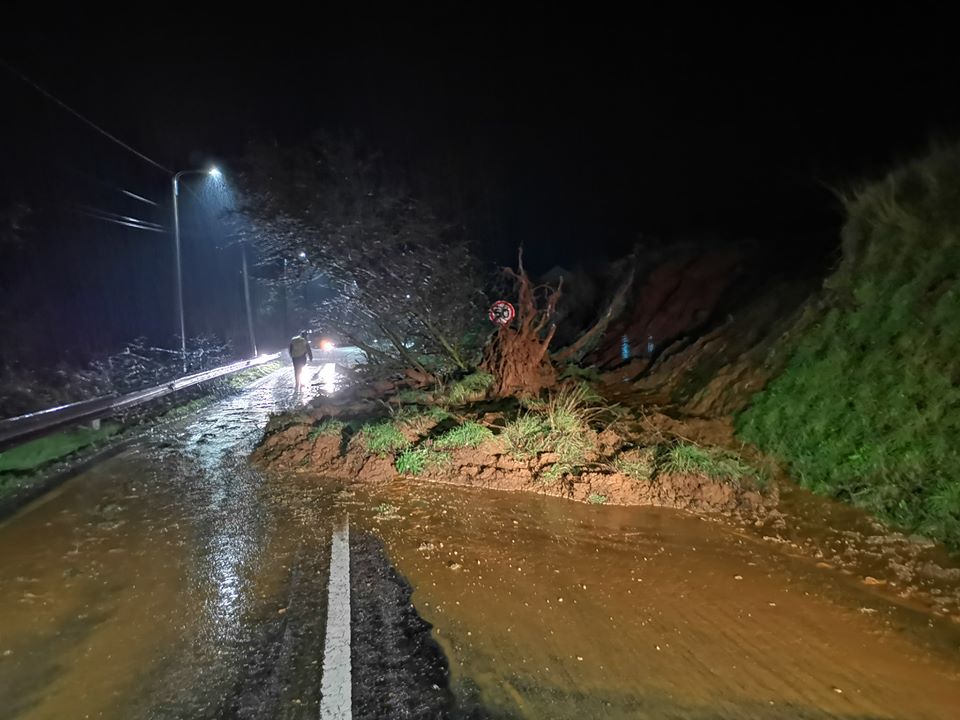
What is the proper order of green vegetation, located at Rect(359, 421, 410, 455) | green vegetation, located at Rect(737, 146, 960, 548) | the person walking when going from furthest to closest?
1. the person walking
2. green vegetation, located at Rect(359, 421, 410, 455)
3. green vegetation, located at Rect(737, 146, 960, 548)

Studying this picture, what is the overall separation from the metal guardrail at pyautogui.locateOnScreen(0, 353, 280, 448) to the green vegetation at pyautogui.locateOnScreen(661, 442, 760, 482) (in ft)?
29.6

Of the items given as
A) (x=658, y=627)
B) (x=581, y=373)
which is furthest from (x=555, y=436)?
(x=581, y=373)

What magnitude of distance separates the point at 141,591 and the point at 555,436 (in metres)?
5.02

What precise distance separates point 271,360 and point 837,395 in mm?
25193

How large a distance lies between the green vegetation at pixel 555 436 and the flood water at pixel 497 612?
2.83 feet

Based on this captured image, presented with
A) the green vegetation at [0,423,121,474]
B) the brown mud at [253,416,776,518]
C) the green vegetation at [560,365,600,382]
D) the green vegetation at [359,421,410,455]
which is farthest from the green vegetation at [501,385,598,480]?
the green vegetation at [0,423,121,474]

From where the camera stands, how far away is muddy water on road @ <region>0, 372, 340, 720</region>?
3645mm

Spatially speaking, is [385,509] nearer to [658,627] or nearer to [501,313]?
[658,627]

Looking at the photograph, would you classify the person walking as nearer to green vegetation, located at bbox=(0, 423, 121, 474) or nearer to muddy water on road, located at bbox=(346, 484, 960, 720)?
green vegetation, located at bbox=(0, 423, 121, 474)

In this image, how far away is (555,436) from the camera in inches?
324

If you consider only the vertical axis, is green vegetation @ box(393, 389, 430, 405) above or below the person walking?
below

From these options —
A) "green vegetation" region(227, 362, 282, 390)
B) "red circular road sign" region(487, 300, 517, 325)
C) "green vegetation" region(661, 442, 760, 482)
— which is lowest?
"green vegetation" region(661, 442, 760, 482)

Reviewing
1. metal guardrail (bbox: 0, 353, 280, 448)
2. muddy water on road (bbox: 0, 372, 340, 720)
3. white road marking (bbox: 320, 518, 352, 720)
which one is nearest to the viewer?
white road marking (bbox: 320, 518, 352, 720)

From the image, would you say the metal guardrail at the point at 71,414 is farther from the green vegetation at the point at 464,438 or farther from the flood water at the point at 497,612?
the green vegetation at the point at 464,438
